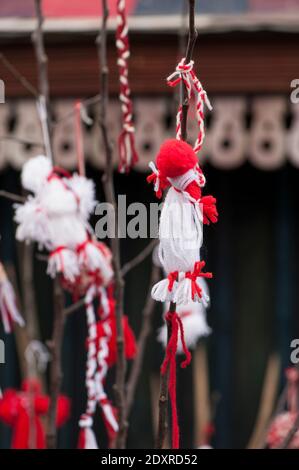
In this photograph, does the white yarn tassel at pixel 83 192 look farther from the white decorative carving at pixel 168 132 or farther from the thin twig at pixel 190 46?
the white decorative carving at pixel 168 132

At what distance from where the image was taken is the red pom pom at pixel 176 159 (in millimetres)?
1238

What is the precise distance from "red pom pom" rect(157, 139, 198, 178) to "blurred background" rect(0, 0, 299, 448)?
6.32 ft

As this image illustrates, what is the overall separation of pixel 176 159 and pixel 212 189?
7.13 feet

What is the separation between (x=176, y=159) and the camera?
1238mm

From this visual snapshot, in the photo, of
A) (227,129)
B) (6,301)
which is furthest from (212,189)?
(6,301)

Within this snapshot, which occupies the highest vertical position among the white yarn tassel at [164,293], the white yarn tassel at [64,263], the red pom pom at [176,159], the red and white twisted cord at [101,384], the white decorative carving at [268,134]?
the white decorative carving at [268,134]

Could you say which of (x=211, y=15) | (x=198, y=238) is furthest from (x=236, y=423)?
(x=198, y=238)

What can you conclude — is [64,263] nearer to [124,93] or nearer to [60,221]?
[60,221]

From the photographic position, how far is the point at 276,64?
3.16 metres

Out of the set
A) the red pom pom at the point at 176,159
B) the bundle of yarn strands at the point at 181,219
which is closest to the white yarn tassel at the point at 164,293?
the bundle of yarn strands at the point at 181,219

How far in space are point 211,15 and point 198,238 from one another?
2078mm

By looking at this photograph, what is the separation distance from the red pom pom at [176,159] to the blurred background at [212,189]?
6.32 feet
